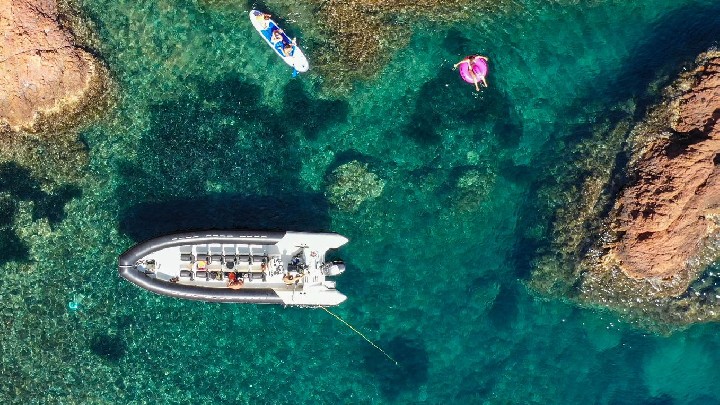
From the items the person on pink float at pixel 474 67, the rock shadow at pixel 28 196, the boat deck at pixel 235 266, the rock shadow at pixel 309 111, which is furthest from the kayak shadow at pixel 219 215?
the person on pink float at pixel 474 67

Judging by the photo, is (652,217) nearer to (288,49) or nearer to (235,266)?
(288,49)

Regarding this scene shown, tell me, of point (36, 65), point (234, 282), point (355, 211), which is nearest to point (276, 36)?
point (355, 211)

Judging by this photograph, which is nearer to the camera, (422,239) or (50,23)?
(50,23)

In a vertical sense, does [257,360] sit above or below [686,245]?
below

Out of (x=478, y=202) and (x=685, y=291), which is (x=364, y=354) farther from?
(x=685, y=291)

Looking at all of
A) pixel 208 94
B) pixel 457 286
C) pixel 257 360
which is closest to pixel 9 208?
pixel 208 94

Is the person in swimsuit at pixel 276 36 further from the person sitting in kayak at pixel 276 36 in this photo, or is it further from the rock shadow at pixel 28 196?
the rock shadow at pixel 28 196
